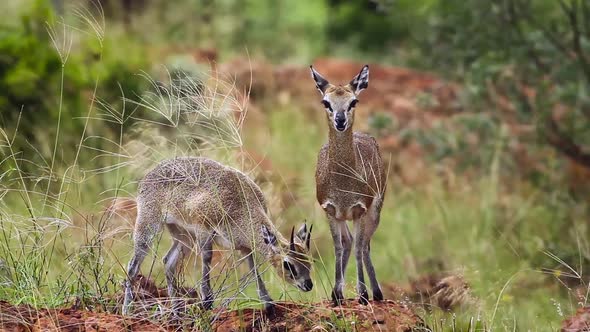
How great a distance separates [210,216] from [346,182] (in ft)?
3.25

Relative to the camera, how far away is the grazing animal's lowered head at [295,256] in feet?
21.2

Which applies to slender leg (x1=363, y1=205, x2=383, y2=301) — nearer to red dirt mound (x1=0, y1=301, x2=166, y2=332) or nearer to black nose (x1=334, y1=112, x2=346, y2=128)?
black nose (x1=334, y1=112, x2=346, y2=128)

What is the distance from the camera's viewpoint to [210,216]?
263 inches

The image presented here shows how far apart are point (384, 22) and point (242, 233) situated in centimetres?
1683

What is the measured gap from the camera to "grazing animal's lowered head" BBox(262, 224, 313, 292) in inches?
255

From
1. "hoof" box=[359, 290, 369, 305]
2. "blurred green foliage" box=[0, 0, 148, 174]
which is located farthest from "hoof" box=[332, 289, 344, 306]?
"blurred green foliage" box=[0, 0, 148, 174]

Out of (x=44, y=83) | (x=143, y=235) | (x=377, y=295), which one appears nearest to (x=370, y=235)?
(x=377, y=295)

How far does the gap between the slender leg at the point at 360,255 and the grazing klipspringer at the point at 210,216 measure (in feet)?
1.08

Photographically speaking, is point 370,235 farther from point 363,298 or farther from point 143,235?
point 143,235

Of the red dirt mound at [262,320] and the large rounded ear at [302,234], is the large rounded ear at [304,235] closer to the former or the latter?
the large rounded ear at [302,234]

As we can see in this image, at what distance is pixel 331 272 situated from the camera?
10703 millimetres

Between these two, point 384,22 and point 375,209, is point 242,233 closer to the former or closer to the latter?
point 375,209

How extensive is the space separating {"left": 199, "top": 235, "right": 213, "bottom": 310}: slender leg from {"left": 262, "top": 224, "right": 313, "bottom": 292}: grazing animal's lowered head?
1.15 ft

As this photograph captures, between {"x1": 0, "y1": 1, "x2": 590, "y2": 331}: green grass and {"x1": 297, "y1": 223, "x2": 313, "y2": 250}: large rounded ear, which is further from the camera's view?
{"x1": 0, "y1": 1, "x2": 590, "y2": 331}: green grass
